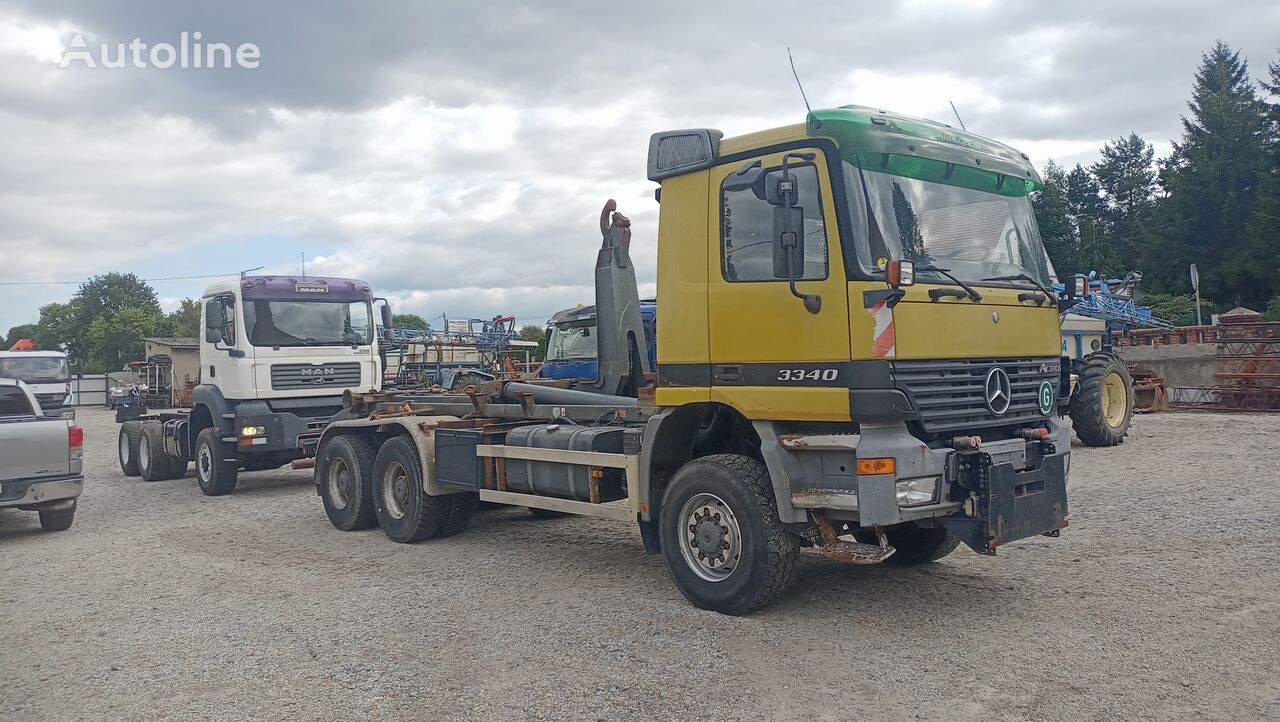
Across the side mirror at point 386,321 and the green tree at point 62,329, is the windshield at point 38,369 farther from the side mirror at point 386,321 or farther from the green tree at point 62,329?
the green tree at point 62,329

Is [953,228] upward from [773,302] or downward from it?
upward

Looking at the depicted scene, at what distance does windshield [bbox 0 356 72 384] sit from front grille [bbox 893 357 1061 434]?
28772 millimetres

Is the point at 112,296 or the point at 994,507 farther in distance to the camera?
the point at 112,296

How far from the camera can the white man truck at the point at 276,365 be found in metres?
13.1

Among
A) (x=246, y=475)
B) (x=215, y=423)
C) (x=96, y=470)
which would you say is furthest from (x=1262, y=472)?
→ (x=96, y=470)

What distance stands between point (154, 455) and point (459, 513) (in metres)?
8.72

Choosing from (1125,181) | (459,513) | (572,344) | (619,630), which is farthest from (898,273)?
(1125,181)

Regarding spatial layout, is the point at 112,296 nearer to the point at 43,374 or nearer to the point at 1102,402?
the point at 43,374

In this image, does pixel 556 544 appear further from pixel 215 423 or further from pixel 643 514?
pixel 215 423

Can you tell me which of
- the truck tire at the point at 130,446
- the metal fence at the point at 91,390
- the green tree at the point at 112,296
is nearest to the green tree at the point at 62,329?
the green tree at the point at 112,296

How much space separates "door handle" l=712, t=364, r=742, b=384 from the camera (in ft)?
20.5

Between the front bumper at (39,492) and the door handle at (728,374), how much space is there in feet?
24.9

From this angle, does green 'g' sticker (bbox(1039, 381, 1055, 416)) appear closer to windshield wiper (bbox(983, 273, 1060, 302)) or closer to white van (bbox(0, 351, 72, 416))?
windshield wiper (bbox(983, 273, 1060, 302))

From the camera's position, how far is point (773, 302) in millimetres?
6059
